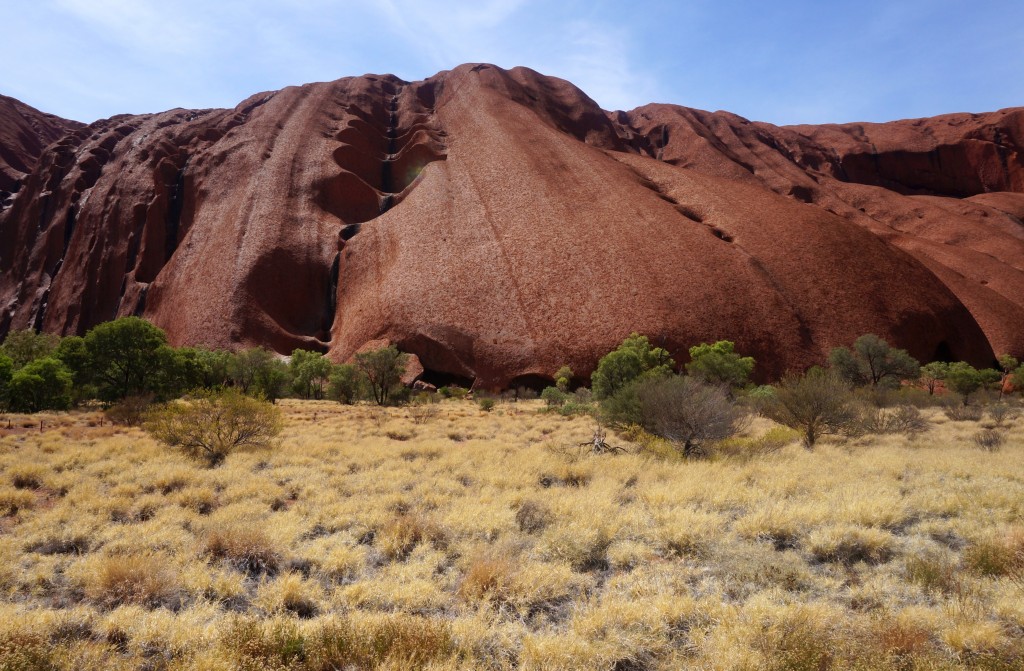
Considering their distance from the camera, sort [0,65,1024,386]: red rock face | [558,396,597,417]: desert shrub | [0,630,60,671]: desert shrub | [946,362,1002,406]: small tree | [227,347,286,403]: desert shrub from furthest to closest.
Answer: [0,65,1024,386]: red rock face < [227,347,286,403]: desert shrub < [946,362,1002,406]: small tree < [558,396,597,417]: desert shrub < [0,630,60,671]: desert shrub

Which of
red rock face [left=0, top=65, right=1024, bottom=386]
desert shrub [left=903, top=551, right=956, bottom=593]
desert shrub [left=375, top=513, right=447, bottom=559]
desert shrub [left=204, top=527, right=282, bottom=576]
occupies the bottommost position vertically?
desert shrub [left=204, top=527, right=282, bottom=576]

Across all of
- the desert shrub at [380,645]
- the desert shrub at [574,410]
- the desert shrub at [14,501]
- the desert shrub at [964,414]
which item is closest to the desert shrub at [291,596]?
the desert shrub at [380,645]

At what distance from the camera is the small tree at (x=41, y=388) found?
20.3 meters

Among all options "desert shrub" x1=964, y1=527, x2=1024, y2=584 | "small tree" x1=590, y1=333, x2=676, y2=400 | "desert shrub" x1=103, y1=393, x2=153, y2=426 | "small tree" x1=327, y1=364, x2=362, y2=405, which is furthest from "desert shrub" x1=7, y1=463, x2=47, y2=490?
"small tree" x1=327, y1=364, x2=362, y2=405

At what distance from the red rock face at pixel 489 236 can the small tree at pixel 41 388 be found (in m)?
19.2

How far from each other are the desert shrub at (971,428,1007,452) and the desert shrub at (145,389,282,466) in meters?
18.4

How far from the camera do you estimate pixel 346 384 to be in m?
31.8

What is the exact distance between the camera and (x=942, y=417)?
19.5 metres

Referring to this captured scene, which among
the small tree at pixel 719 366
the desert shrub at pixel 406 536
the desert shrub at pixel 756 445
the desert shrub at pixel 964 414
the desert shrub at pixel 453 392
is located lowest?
the desert shrub at pixel 453 392

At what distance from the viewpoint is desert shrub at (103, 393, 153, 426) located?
667 inches

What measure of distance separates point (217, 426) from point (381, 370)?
758 inches

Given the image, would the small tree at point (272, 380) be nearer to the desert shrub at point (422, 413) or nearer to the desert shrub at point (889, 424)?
the desert shrub at point (422, 413)

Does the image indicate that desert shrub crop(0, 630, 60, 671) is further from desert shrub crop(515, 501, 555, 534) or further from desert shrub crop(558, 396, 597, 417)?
desert shrub crop(558, 396, 597, 417)

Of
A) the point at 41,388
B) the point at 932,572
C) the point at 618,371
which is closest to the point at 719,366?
the point at 618,371
